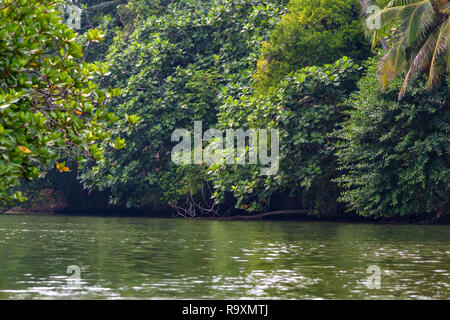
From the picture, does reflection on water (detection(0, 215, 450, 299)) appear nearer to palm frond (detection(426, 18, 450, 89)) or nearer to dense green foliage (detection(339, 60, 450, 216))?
dense green foliage (detection(339, 60, 450, 216))

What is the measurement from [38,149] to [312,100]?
1928 cm

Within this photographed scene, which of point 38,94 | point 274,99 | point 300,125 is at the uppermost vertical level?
point 274,99

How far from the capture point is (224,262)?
16.5 meters

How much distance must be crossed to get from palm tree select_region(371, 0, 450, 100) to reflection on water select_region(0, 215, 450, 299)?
4825 millimetres

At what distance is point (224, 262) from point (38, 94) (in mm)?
5183

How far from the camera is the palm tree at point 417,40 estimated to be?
24.8 meters

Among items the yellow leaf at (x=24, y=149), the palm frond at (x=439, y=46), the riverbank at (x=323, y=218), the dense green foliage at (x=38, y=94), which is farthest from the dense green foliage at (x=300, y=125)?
the yellow leaf at (x=24, y=149)

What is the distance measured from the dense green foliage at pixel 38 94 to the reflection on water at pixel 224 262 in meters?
2.01

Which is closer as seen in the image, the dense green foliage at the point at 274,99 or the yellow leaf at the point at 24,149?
the yellow leaf at the point at 24,149

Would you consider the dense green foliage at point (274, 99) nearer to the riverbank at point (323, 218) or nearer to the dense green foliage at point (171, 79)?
the dense green foliage at point (171, 79)

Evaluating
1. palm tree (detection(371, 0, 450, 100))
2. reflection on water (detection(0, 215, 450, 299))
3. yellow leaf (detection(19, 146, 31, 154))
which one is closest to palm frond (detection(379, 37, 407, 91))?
palm tree (detection(371, 0, 450, 100))

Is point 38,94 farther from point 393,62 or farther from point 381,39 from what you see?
point 381,39

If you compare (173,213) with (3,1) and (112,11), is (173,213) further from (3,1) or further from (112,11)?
(3,1)

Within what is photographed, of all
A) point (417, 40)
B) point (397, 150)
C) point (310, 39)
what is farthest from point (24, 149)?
point (310, 39)
